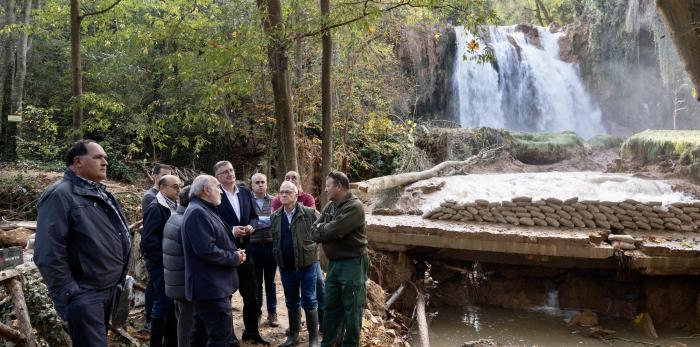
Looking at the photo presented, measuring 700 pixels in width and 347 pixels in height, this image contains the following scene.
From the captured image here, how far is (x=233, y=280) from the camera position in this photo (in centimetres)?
410

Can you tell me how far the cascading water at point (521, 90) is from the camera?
24688mm

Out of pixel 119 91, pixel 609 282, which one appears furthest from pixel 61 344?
pixel 119 91

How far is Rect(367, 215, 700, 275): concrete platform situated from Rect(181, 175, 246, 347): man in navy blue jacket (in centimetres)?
568

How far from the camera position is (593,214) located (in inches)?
376

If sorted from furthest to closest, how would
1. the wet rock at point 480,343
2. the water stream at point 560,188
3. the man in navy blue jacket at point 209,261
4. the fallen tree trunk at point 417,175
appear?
the water stream at point 560,188 → the fallen tree trunk at point 417,175 → the wet rock at point 480,343 → the man in navy blue jacket at point 209,261

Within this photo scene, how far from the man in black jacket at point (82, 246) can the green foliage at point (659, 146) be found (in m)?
17.0

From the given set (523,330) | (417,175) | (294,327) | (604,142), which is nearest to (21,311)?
(294,327)

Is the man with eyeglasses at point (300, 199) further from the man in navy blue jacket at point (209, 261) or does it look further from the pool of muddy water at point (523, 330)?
the pool of muddy water at point (523, 330)

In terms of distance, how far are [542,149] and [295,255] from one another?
18.3m

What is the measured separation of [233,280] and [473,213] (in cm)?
678

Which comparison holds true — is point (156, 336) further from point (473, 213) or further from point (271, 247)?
point (473, 213)

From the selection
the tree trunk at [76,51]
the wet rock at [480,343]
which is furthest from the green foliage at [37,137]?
the wet rock at [480,343]

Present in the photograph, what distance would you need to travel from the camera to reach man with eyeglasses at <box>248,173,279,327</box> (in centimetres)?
542

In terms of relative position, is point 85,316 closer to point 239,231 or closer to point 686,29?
point 239,231
